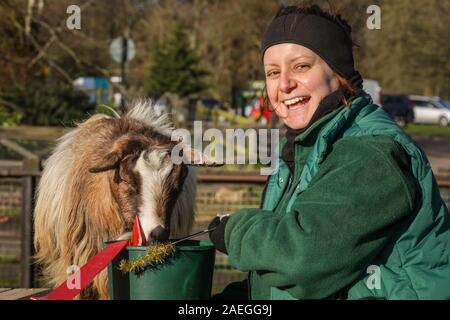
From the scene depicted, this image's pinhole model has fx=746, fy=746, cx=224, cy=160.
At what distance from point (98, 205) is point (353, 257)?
3.66m

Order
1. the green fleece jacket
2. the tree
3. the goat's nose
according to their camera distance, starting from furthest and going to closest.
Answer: the tree < the goat's nose < the green fleece jacket

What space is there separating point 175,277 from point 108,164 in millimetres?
2766

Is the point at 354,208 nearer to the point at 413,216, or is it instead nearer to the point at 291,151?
the point at 413,216

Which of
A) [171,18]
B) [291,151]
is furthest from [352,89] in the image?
[171,18]

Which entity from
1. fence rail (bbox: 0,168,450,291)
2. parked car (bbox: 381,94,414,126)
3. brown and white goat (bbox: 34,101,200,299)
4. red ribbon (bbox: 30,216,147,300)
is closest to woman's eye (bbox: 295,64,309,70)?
red ribbon (bbox: 30,216,147,300)

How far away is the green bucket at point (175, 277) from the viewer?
2826 mm

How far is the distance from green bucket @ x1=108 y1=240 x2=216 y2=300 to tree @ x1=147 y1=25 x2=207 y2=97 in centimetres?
3638

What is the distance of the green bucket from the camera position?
2826mm

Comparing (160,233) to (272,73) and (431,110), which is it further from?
(431,110)

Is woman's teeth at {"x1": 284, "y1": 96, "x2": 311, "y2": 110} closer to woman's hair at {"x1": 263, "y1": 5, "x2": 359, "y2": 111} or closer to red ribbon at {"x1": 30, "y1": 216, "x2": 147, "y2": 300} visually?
woman's hair at {"x1": 263, "y1": 5, "x2": 359, "y2": 111}

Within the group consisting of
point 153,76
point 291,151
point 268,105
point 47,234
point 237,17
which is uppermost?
point 237,17

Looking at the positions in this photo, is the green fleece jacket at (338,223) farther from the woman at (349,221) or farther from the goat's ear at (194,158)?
the goat's ear at (194,158)

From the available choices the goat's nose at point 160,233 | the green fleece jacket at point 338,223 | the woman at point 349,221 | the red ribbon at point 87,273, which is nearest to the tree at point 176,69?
the goat's nose at point 160,233

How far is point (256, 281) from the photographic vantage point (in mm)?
2820
